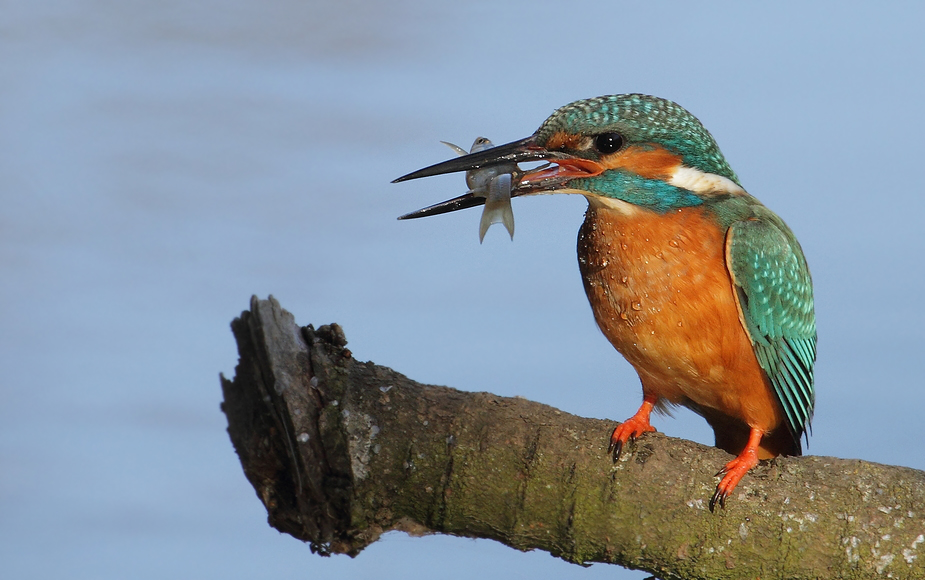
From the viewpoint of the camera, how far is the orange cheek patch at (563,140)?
1828 millimetres

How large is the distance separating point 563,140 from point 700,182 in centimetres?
35

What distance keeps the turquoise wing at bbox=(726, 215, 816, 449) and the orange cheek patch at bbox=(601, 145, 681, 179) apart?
0.20 meters

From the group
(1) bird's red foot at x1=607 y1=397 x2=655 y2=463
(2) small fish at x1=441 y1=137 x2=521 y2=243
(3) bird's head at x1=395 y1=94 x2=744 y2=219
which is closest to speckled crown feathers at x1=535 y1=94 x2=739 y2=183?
(3) bird's head at x1=395 y1=94 x2=744 y2=219

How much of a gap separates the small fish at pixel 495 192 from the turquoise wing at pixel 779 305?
19.3 inches

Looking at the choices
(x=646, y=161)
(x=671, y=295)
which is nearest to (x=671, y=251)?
(x=671, y=295)

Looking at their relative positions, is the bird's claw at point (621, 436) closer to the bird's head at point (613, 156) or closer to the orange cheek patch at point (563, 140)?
the bird's head at point (613, 156)

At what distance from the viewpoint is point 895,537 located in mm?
1693

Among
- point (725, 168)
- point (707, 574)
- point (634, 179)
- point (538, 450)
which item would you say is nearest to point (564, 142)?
point (634, 179)

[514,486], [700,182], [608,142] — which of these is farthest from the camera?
[700,182]

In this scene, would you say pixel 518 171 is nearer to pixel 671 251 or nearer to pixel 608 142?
pixel 608 142

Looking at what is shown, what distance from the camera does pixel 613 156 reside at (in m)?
1.84

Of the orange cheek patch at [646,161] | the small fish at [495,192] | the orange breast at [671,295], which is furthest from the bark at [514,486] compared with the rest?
the orange cheek patch at [646,161]

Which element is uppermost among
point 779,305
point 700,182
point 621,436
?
point 700,182

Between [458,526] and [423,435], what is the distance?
202 mm
